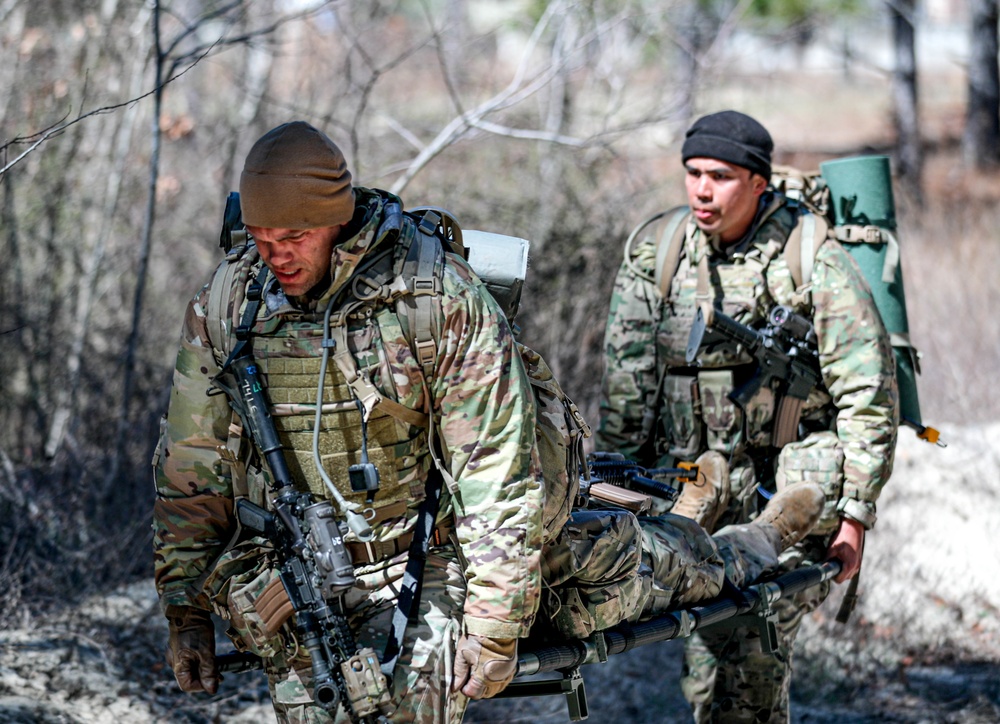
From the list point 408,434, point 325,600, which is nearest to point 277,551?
point 325,600

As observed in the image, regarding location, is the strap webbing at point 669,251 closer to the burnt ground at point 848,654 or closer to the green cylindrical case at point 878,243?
the green cylindrical case at point 878,243

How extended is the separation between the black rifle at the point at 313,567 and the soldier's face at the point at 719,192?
6.54 feet

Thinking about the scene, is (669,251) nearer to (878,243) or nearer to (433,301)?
(878,243)

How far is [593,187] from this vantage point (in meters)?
8.59

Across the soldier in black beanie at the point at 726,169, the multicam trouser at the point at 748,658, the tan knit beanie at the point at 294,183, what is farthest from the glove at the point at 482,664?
the soldier in black beanie at the point at 726,169

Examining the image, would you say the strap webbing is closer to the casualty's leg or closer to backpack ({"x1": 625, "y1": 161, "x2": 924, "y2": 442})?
backpack ({"x1": 625, "y1": 161, "x2": 924, "y2": 442})

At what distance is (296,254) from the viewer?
2.72 m

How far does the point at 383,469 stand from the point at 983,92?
16.9m

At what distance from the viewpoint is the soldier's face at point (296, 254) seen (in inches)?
107

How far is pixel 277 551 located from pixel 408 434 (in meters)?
0.44

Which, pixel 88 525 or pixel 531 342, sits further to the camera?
pixel 531 342

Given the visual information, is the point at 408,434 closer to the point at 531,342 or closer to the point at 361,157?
the point at 531,342

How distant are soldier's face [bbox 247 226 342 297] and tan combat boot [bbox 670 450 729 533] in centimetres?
173

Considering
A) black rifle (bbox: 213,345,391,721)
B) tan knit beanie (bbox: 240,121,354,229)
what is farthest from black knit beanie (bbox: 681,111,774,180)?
black rifle (bbox: 213,345,391,721)
